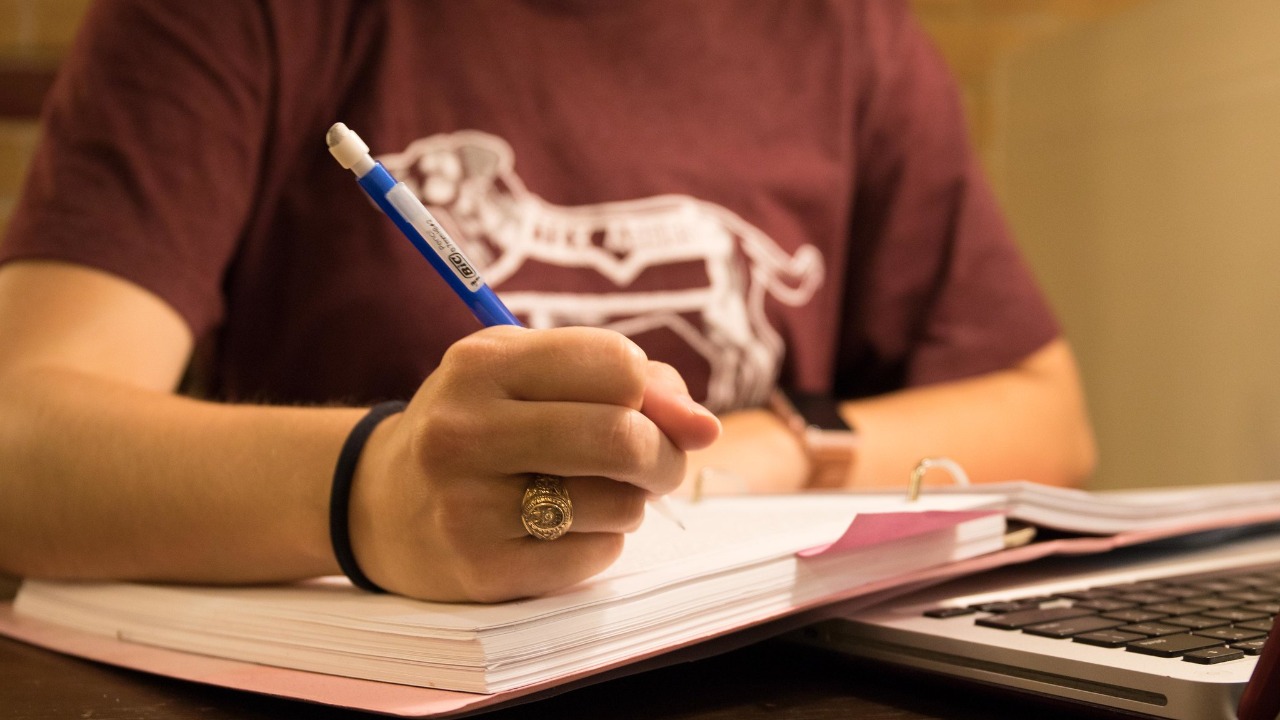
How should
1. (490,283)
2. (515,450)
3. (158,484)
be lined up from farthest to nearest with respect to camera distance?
(490,283) < (158,484) < (515,450)

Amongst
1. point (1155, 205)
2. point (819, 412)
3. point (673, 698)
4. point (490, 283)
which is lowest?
point (673, 698)

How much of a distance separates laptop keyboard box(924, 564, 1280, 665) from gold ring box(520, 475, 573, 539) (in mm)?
158

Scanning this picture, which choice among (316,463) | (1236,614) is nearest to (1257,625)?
(1236,614)

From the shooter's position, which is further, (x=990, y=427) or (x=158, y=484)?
(x=990, y=427)

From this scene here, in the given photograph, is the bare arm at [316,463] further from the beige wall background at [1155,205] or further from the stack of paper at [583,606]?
the beige wall background at [1155,205]

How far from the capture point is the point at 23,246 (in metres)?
0.62

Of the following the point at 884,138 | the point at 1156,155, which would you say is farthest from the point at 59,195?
the point at 1156,155

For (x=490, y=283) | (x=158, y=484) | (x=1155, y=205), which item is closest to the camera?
(x=158, y=484)

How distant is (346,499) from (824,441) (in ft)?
1.51

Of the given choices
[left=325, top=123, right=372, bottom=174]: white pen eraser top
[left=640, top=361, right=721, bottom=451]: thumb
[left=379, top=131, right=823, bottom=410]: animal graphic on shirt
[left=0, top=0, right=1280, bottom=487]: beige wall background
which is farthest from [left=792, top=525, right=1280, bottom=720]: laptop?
[left=0, top=0, right=1280, bottom=487]: beige wall background

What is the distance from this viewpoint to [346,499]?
396mm

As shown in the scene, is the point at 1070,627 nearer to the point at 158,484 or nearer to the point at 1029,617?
the point at 1029,617

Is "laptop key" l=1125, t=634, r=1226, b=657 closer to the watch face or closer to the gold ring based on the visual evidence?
the gold ring

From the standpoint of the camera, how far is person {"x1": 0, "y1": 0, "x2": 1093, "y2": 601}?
0.36 metres
